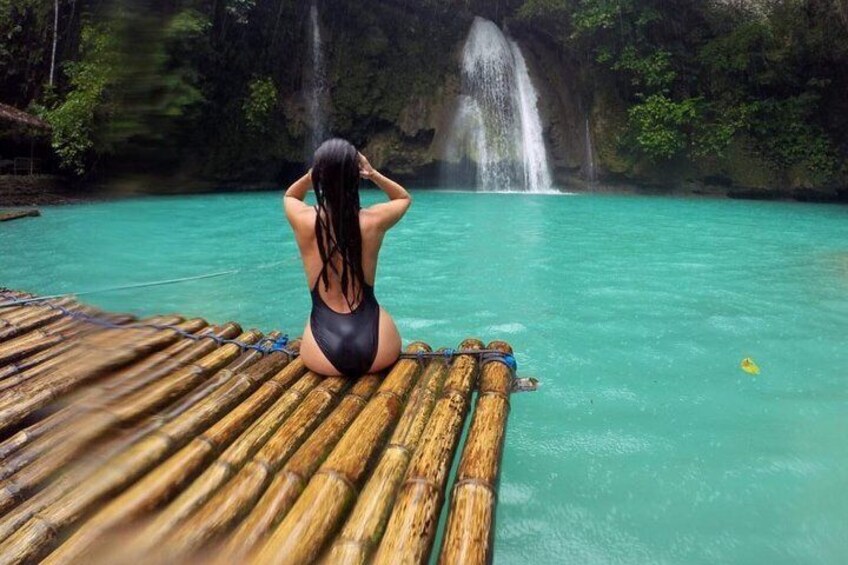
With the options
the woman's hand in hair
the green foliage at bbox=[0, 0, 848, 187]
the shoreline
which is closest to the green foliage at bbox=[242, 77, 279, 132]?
the green foliage at bbox=[0, 0, 848, 187]

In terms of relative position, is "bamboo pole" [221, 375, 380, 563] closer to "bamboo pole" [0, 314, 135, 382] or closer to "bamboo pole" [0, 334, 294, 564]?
"bamboo pole" [0, 334, 294, 564]

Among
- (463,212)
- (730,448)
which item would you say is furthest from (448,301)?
(463,212)

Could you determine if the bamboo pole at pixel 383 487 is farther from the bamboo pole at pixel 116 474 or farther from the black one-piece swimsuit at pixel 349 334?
the bamboo pole at pixel 116 474

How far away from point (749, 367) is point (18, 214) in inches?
480

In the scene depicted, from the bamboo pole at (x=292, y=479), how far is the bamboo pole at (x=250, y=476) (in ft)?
0.11

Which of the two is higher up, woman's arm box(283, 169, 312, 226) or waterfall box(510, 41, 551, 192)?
waterfall box(510, 41, 551, 192)

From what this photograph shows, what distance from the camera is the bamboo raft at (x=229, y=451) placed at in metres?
0.55

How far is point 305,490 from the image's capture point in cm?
179

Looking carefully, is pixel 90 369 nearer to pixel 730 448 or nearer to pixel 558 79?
pixel 730 448

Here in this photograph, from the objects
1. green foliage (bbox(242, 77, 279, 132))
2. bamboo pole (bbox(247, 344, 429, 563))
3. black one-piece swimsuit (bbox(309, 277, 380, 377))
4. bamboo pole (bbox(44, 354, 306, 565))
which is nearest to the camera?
bamboo pole (bbox(44, 354, 306, 565))

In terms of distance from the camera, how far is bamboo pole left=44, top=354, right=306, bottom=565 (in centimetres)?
69

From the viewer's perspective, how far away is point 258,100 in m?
16.2

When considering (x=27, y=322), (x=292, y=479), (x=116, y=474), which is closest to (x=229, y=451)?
(x=292, y=479)

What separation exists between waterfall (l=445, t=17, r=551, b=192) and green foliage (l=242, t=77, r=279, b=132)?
5667mm
